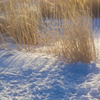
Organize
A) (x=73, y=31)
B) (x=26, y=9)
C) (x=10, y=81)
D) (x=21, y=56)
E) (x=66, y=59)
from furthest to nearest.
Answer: (x=26, y=9)
(x=21, y=56)
(x=66, y=59)
(x=73, y=31)
(x=10, y=81)

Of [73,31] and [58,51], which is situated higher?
[73,31]

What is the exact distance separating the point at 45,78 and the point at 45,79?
0.7 inches

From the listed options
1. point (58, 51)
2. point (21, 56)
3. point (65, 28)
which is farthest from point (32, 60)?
point (65, 28)

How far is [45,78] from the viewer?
1549mm

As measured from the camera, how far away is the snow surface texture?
1.30 metres

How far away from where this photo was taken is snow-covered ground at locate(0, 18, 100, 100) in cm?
130

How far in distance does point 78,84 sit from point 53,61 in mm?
497

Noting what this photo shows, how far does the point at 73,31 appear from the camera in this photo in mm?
1720

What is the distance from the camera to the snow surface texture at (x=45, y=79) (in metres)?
1.30

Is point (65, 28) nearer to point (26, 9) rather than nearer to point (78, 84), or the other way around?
point (78, 84)

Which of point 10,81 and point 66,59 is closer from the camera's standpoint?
point 10,81

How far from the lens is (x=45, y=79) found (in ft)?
5.02

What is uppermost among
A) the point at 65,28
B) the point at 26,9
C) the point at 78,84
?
the point at 26,9

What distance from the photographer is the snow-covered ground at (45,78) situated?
1.30m
